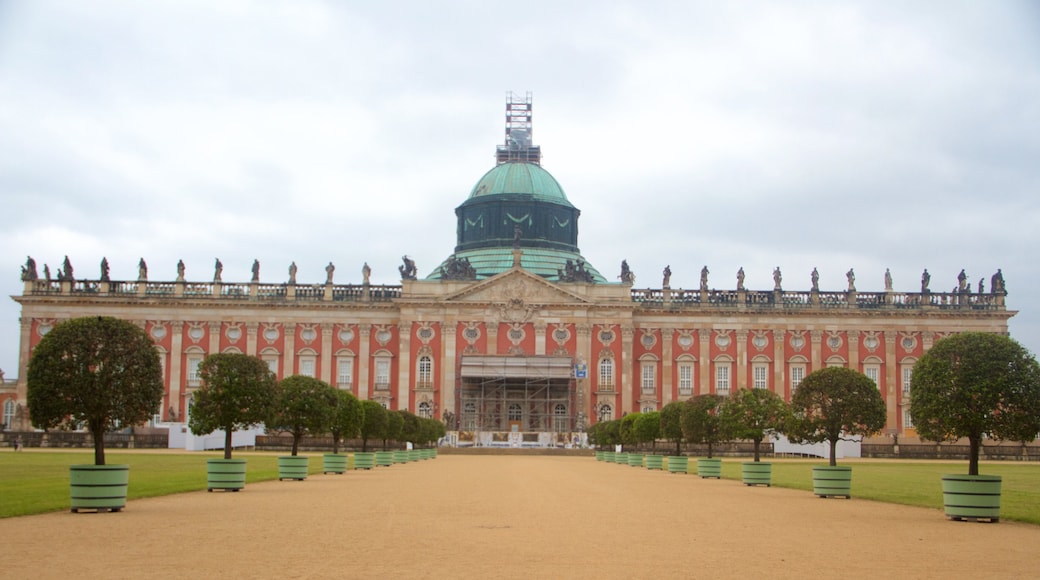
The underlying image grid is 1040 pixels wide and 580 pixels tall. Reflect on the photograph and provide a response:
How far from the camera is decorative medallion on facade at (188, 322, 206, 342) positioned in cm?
8444

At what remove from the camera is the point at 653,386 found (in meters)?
84.5

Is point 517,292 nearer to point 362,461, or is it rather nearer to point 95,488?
point 362,461

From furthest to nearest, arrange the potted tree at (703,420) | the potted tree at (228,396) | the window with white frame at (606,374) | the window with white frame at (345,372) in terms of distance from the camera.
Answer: the window with white frame at (345,372) < the window with white frame at (606,374) < the potted tree at (703,420) < the potted tree at (228,396)

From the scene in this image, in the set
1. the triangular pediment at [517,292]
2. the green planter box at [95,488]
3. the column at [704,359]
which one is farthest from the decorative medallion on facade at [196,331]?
the green planter box at [95,488]

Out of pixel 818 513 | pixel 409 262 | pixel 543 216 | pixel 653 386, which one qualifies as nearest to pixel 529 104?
pixel 543 216

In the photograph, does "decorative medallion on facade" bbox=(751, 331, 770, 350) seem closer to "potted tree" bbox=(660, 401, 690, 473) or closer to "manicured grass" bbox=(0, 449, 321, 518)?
"potted tree" bbox=(660, 401, 690, 473)

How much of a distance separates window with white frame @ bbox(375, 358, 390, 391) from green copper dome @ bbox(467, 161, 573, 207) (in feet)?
59.7

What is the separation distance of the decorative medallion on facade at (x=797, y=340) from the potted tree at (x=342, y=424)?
167ft

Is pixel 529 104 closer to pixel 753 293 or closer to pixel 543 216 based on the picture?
pixel 543 216

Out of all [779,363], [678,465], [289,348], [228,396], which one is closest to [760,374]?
[779,363]

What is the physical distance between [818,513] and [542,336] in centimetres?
6138

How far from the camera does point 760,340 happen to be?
85.7 meters

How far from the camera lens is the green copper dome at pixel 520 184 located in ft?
310

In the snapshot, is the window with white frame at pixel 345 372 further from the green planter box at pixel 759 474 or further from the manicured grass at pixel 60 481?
the green planter box at pixel 759 474
